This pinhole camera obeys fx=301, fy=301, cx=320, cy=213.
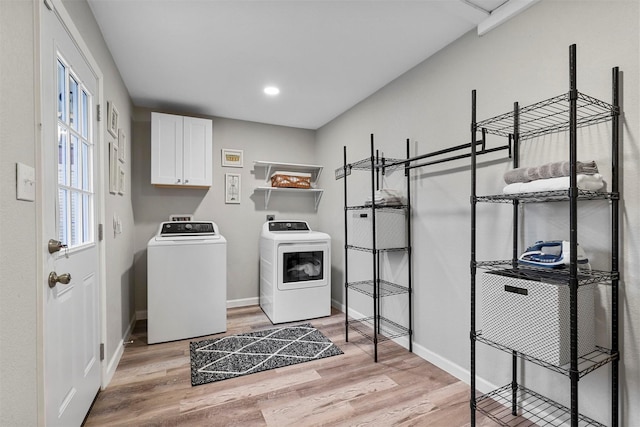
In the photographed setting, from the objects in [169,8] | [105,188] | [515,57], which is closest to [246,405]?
[105,188]

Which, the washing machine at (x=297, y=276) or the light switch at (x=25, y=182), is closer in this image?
the light switch at (x=25, y=182)

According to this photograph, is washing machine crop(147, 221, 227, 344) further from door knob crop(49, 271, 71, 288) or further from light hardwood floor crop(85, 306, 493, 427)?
door knob crop(49, 271, 71, 288)

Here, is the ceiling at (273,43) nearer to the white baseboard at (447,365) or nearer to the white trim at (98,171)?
the white trim at (98,171)

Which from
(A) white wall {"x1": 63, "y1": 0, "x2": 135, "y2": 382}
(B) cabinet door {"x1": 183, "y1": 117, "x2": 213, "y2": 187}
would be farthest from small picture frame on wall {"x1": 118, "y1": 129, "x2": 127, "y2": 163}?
(B) cabinet door {"x1": 183, "y1": 117, "x2": 213, "y2": 187}

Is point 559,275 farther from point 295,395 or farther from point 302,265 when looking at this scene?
point 302,265

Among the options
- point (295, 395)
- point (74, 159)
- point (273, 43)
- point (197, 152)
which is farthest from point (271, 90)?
point (295, 395)

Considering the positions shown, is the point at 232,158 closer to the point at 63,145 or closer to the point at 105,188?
the point at 105,188

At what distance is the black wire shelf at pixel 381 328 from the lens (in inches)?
104

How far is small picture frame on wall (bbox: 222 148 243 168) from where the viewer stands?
372cm

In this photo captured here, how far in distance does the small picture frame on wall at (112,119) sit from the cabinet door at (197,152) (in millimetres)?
961

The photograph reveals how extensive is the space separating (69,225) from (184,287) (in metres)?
1.42

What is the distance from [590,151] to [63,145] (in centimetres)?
253

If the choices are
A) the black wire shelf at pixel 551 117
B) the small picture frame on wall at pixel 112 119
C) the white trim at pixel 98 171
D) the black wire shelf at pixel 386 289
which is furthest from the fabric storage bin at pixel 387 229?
the small picture frame on wall at pixel 112 119

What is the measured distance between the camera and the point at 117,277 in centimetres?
242
